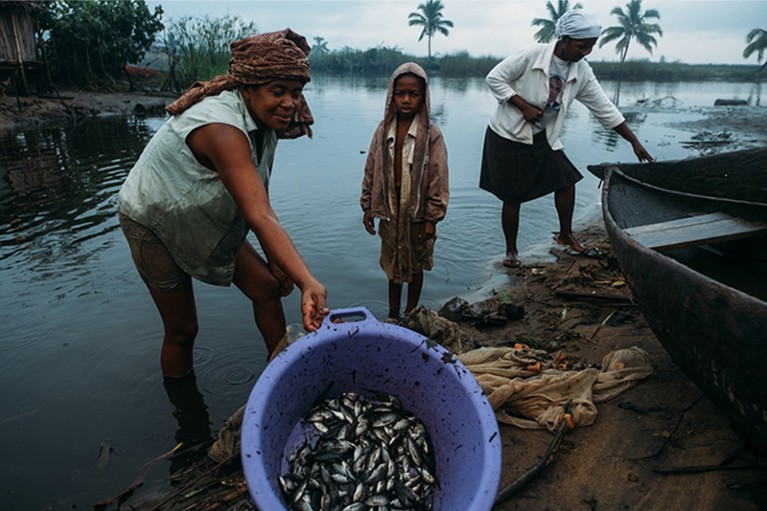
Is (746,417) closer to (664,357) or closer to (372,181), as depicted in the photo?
(664,357)

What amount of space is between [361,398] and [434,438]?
1.23ft

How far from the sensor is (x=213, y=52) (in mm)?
22500

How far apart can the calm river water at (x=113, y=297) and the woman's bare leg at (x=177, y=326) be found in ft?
0.80

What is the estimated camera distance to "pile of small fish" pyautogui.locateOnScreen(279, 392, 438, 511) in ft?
5.92

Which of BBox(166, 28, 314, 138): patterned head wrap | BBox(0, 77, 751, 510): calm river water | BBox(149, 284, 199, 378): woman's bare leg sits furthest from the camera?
BBox(0, 77, 751, 510): calm river water

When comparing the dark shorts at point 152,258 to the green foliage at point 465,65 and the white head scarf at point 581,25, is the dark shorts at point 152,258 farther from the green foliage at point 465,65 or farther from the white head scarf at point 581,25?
the green foliage at point 465,65

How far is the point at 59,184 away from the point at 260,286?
710 cm

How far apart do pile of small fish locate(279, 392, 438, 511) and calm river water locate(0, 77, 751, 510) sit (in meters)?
1.17

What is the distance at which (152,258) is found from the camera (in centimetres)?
248

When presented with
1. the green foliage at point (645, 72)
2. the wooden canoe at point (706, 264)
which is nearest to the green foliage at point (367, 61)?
the green foliage at point (645, 72)

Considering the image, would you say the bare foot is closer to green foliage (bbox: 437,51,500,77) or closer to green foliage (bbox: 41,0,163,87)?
green foliage (bbox: 41,0,163,87)

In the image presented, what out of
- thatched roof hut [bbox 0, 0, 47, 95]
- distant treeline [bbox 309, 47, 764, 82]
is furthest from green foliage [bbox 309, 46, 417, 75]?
thatched roof hut [bbox 0, 0, 47, 95]

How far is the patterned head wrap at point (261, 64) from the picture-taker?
2.09 m

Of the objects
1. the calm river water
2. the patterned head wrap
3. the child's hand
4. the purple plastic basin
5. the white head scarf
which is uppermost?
the white head scarf
